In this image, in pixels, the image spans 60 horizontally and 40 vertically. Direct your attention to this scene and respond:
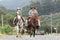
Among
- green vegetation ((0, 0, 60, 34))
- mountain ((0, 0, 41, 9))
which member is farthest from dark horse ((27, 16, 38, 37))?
mountain ((0, 0, 41, 9))

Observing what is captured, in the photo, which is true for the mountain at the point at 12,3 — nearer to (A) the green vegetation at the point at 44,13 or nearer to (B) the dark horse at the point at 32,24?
(A) the green vegetation at the point at 44,13

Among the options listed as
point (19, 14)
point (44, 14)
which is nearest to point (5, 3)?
point (44, 14)

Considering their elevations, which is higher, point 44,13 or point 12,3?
point 12,3

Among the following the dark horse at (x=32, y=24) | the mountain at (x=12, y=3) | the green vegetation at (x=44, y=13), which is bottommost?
the dark horse at (x=32, y=24)

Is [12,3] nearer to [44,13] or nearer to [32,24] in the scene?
[44,13]

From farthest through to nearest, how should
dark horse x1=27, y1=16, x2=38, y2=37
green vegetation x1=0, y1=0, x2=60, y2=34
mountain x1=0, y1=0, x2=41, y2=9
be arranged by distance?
mountain x1=0, y1=0, x2=41, y2=9, green vegetation x1=0, y1=0, x2=60, y2=34, dark horse x1=27, y1=16, x2=38, y2=37

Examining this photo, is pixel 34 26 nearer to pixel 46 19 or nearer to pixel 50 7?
pixel 46 19

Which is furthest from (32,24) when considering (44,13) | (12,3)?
(12,3)

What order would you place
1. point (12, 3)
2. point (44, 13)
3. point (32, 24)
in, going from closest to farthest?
1. point (32, 24)
2. point (44, 13)
3. point (12, 3)

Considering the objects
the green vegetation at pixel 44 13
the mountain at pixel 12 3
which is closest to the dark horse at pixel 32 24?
the green vegetation at pixel 44 13

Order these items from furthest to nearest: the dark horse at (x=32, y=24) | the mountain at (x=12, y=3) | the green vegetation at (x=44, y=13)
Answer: the mountain at (x=12, y=3) < the green vegetation at (x=44, y=13) < the dark horse at (x=32, y=24)

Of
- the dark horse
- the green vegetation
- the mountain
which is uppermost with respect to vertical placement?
the mountain

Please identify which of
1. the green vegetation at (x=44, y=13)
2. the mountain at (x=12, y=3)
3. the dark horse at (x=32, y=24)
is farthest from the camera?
the mountain at (x=12, y=3)

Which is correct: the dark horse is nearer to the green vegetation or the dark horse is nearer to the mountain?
the green vegetation
